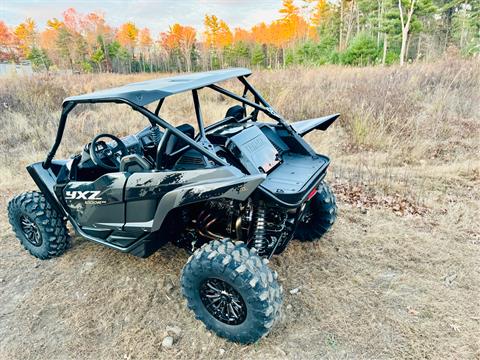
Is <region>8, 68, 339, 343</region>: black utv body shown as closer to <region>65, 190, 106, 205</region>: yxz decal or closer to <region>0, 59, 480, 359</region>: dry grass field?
<region>65, 190, 106, 205</region>: yxz decal

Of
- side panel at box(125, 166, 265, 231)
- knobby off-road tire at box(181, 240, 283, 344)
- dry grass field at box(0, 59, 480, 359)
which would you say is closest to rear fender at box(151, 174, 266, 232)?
side panel at box(125, 166, 265, 231)

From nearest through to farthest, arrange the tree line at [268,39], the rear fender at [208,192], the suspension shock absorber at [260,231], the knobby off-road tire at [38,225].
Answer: the rear fender at [208,192] → the suspension shock absorber at [260,231] → the knobby off-road tire at [38,225] → the tree line at [268,39]

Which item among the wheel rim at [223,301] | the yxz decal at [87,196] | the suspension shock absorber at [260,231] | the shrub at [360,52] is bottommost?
the wheel rim at [223,301]

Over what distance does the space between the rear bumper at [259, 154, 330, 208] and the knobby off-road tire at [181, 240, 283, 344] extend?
0.39 m

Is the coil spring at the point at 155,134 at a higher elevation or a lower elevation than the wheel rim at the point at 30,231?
higher

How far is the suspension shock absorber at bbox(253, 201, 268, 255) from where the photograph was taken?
7.91ft

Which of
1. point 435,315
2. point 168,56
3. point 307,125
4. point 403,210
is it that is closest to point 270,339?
point 435,315

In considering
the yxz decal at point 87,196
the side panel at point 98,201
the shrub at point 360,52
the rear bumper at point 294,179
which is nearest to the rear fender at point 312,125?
the rear bumper at point 294,179

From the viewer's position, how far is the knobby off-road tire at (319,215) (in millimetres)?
3168

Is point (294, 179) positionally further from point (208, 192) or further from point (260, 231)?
point (208, 192)

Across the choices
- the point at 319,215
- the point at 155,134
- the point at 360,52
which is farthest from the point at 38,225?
the point at 360,52

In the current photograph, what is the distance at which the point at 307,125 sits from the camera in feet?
9.82

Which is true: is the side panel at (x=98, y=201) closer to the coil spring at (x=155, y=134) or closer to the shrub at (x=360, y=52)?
the coil spring at (x=155, y=134)

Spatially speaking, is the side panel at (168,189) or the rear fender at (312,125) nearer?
the side panel at (168,189)
